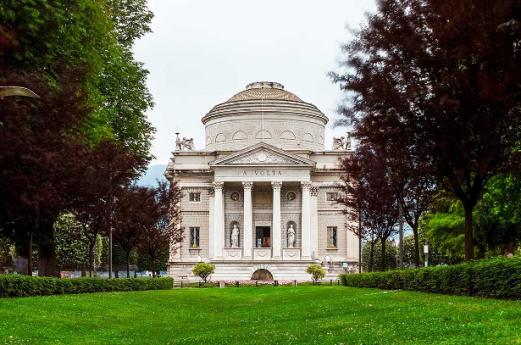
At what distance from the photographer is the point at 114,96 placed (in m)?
46.7

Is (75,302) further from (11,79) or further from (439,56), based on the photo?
(439,56)

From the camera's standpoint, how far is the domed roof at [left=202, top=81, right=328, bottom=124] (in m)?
91.8

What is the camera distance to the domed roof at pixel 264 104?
91.8 meters

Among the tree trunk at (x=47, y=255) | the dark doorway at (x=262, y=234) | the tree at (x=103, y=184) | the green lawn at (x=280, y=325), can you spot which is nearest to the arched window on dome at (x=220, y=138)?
the dark doorway at (x=262, y=234)

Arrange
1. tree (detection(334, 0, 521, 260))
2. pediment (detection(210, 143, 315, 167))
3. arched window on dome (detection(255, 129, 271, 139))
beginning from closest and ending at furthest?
tree (detection(334, 0, 521, 260)), pediment (detection(210, 143, 315, 167)), arched window on dome (detection(255, 129, 271, 139))

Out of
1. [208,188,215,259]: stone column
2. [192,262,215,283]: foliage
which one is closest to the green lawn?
[192,262,215,283]: foliage

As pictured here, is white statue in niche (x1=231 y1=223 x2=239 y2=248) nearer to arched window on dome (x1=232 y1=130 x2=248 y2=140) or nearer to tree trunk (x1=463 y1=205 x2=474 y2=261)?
arched window on dome (x1=232 y1=130 x2=248 y2=140)

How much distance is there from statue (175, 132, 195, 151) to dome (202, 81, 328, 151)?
2674mm

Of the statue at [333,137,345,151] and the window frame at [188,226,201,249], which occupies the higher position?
the statue at [333,137,345,151]

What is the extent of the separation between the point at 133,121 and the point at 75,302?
24773 mm

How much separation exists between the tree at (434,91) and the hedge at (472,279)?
1.46 metres

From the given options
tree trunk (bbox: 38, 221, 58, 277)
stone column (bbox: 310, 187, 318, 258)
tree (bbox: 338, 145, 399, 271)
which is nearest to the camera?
tree trunk (bbox: 38, 221, 58, 277)

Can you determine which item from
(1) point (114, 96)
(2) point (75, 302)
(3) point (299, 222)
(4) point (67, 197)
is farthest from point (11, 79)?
(3) point (299, 222)

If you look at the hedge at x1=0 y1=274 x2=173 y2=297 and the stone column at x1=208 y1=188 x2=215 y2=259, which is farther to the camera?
the stone column at x1=208 y1=188 x2=215 y2=259
